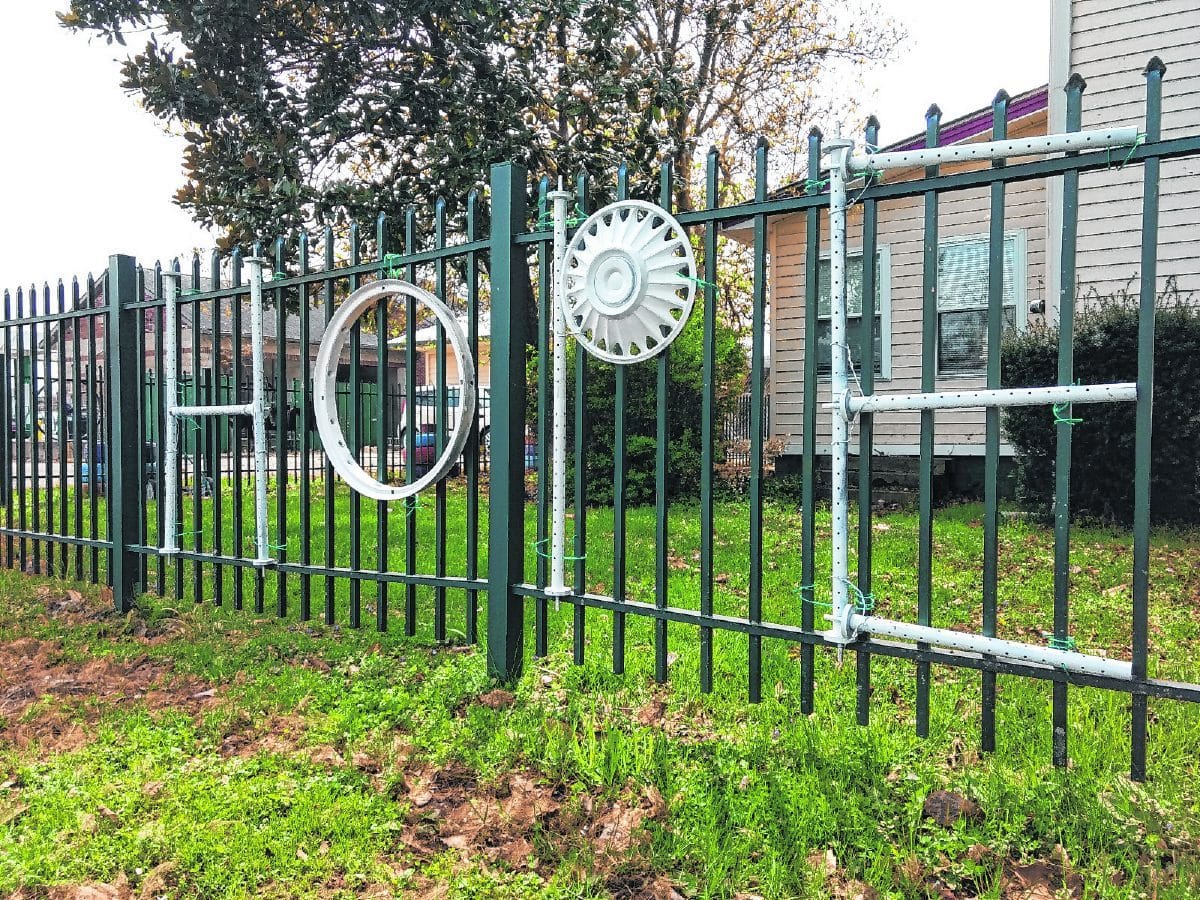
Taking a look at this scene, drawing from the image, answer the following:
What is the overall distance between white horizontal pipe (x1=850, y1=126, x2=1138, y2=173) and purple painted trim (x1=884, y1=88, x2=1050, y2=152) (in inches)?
290

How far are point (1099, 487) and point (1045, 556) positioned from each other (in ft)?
4.40

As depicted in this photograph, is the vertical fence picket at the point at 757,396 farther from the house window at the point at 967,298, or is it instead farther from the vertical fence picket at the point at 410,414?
the house window at the point at 967,298

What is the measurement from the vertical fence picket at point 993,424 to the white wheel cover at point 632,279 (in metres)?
1.02

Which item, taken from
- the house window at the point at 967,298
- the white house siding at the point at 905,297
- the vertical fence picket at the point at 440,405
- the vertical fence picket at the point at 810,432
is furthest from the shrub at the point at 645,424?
the vertical fence picket at the point at 810,432

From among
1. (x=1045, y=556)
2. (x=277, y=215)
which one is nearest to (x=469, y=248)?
(x=1045, y=556)

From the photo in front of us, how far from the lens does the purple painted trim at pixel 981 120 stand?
31.1ft

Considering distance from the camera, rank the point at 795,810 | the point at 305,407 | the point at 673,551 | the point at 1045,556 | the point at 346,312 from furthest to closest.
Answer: the point at 673,551 → the point at 1045,556 → the point at 305,407 → the point at 346,312 → the point at 795,810

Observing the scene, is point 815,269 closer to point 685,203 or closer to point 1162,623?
point 1162,623

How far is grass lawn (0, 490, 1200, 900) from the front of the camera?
Result: 2.51 m

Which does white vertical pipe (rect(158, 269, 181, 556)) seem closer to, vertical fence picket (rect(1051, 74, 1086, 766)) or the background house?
vertical fence picket (rect(1051, 74, 1086, 766))

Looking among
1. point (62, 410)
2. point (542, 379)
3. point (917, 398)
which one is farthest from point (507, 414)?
point (62, 410)

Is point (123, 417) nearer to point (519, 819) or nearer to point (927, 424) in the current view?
point (519, 819)

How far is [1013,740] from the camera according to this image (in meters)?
3.19

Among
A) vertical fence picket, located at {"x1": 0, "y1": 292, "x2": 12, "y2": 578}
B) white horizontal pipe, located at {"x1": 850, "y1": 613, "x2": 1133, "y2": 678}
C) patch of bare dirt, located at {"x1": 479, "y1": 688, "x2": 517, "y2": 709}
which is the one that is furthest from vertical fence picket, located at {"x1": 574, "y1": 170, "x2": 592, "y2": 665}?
vertical fence picket, located at {"x1": 0, "y1": 292, "x2": 12, "y2": 578}
